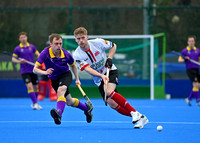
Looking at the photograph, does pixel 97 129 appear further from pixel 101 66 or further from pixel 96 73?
pixel 101 66

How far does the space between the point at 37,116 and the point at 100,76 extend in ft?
7.66

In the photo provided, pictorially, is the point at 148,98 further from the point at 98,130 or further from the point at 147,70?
the point at 98,130

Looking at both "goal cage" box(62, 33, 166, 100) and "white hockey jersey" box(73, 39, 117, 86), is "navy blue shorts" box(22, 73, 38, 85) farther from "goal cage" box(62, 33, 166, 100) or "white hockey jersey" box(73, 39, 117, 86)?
"white hockey jersey" box(73, 39, 117, 86)

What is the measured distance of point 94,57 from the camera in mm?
6434

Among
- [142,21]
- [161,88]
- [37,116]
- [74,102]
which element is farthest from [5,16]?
[74,102]

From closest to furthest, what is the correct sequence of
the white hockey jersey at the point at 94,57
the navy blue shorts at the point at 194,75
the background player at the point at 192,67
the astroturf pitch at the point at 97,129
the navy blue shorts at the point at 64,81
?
the astroturf pitch at the point at 97,129 → the white hockey jersey at the point at 94,57 → the navy blue shorts at the point at 64,81 → the background player at the point at 192,67 → the navy blue shorts at the point at 194,75

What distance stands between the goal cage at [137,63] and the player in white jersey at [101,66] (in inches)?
245

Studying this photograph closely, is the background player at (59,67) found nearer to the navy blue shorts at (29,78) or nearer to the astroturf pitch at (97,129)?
the astroturf pitch at (97,129)

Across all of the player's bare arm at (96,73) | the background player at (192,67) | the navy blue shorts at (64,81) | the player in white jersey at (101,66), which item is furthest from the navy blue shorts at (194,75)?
the player's bare arm at (96,73)

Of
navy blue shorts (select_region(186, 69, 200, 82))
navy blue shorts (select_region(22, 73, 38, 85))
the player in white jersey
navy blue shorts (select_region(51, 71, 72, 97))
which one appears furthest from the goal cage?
the player in white jersey

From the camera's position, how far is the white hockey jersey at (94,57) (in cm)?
641

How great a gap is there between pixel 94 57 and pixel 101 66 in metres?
0.17

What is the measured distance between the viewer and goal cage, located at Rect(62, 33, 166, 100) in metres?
12.8

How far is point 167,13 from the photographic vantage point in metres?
13.3
